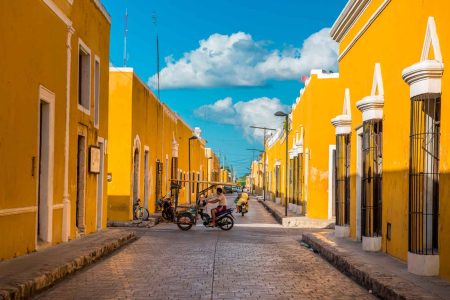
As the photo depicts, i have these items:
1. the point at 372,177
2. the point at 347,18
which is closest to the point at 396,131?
the point at 372,177

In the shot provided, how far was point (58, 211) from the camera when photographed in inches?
559

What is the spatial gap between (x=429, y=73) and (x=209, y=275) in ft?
14.0

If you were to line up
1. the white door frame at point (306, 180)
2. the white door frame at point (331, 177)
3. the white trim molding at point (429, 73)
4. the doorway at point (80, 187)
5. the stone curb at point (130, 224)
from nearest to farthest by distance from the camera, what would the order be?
the white trim molding at point (429, 73), the doorway at point (80, 187), the stone curb at point (130, 224), the white door frame at point (331, 177), the white door frame at point (306, 180)

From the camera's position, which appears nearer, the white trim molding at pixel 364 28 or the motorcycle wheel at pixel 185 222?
the white trim molding at pixel 364 28

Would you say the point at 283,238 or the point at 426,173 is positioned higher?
the point at 426,173

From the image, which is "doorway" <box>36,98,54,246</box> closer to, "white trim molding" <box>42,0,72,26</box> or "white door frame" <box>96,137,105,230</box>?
"white trim molding" <box>42,0,72,26</box>

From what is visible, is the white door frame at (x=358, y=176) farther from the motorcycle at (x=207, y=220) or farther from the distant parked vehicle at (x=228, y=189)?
the distant parked vehicle at (x=228, y=189)

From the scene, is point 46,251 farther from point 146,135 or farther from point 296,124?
point 296,124

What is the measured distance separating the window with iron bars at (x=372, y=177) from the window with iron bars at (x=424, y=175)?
372 cm

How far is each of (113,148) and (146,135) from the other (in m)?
4.30

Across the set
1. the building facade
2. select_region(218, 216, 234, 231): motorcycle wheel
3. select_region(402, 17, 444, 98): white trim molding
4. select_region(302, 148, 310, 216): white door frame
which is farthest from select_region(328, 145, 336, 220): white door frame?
select_region(402, 17, 444, 98): white trim molding

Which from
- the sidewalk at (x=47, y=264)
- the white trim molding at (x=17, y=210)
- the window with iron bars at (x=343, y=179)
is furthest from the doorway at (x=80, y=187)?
the window with iron bars at (x=343, y=179)

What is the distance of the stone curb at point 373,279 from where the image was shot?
804cm

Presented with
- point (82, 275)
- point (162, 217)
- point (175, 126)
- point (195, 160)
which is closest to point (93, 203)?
point (82, 275)
